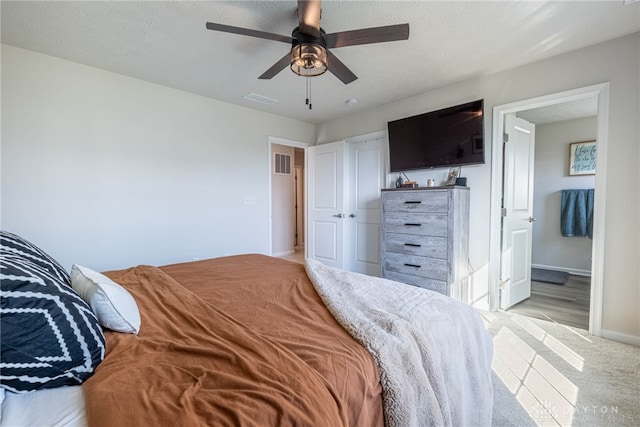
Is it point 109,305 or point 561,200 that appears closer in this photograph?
point 109,305

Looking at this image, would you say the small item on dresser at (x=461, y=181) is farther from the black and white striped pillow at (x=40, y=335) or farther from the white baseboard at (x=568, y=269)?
the black and white striped pillow at (x=40, y=335)

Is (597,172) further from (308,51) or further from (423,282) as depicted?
(308,51)

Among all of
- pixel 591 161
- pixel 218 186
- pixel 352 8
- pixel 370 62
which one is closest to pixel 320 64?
pixel 352 8

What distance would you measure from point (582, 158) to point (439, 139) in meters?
3.01

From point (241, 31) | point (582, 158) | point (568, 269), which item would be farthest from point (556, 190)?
point (241, 31)

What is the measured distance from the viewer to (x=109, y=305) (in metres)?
0.98

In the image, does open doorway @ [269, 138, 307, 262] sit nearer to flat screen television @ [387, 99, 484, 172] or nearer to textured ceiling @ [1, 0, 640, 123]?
flat screen television @ [387, 99, 484, 172]

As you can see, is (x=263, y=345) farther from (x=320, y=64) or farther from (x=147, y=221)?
(x=147, y=221)

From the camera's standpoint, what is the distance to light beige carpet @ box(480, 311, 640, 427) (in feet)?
4.95

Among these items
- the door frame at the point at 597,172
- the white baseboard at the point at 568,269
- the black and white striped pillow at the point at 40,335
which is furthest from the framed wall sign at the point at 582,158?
the black and white striped pillow at the point at 40,335

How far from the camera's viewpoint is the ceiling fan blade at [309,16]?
1694 millimetres

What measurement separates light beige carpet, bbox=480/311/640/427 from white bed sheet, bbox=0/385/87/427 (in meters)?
1.83

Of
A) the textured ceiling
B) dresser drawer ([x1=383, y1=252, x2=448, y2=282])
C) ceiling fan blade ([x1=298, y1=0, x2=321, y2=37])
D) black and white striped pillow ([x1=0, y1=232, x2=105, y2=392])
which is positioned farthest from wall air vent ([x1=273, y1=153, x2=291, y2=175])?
black and white striped pillow ([x1=0, y1=232, x2=105, y2=392])

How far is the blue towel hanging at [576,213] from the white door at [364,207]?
125 inches
